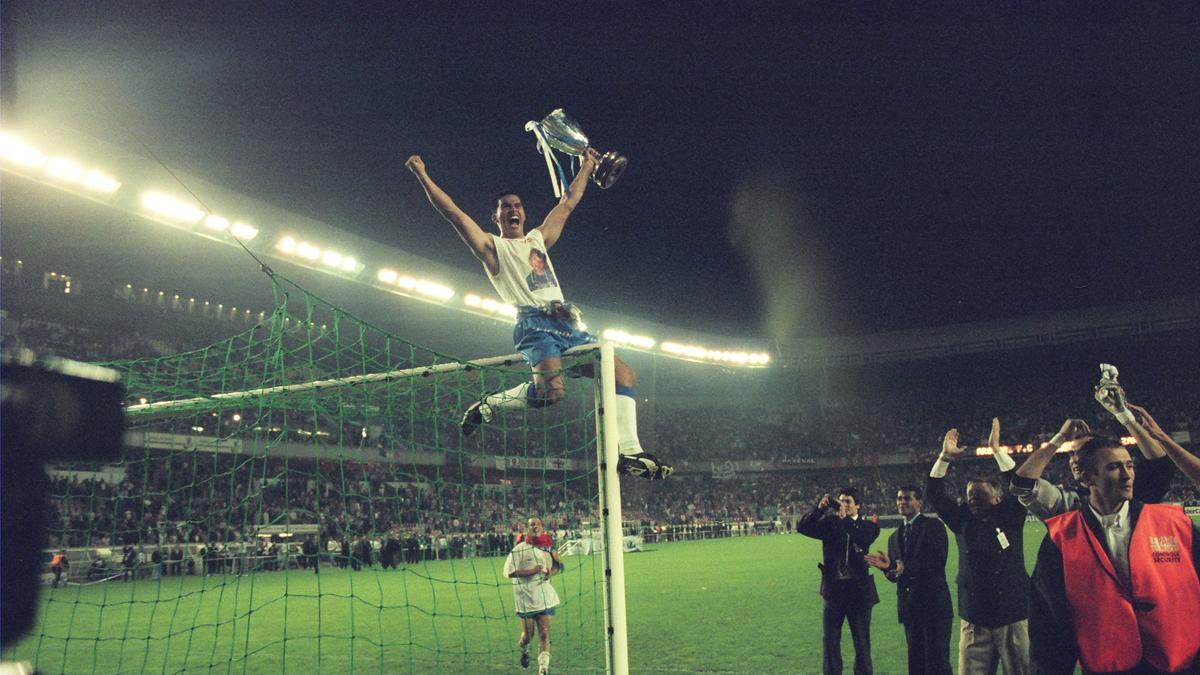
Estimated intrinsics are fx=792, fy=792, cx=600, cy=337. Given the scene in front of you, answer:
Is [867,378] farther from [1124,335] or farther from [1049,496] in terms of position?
[1049,496]

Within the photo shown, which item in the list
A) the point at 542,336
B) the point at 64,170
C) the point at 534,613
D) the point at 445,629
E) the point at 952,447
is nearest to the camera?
the point at 952,447

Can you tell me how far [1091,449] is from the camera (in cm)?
379

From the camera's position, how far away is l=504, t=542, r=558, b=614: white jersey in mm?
8992

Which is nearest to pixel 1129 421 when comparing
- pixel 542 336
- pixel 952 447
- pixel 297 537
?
pixel 952 447

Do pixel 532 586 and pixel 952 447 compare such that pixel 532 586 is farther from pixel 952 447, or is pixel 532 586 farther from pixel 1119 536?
pixel 1119 536

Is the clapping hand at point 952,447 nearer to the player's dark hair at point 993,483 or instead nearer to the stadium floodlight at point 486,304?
the player's dark hair at point 993,483

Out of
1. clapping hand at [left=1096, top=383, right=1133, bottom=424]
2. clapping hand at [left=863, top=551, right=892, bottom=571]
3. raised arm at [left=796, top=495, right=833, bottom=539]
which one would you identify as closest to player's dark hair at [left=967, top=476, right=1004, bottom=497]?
clapping hand at [left=863, top=551, right=892, bottom=571]

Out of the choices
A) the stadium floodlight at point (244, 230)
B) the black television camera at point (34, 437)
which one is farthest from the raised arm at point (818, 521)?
the stadium floodlight at point (244, 230)

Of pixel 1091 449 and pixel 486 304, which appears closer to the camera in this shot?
pixel 1091 449

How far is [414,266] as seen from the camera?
92.2 feet

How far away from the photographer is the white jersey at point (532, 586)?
8.99 m

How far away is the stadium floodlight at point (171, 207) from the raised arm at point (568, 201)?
18.5 meters

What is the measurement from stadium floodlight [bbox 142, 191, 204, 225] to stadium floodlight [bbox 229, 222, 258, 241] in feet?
4.34

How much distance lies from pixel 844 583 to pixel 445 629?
752 centimetres
